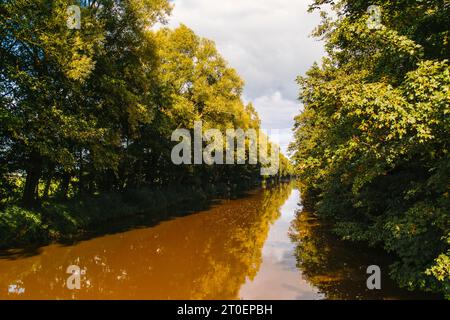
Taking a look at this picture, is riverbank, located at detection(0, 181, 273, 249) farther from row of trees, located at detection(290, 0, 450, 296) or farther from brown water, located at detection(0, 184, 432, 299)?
row of trees, located at detection(290, 0, 450, 296)

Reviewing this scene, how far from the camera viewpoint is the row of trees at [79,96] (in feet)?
48.1

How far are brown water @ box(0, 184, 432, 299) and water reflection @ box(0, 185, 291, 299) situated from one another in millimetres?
28

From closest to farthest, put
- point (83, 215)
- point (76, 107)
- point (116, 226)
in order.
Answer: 1. point (76, 107)
2. point (83, 215)
3. point (116, 226)

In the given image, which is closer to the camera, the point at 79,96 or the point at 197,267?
the point at 197,267

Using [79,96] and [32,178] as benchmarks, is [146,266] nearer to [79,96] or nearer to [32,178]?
[32,178]

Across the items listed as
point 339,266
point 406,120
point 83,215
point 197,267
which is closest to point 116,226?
point 83,215

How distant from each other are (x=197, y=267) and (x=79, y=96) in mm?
11482

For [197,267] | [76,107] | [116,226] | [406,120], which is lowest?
[197,267]

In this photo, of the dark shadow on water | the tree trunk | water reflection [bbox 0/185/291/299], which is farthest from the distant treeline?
water reflection [bbox 0/185/291/299]

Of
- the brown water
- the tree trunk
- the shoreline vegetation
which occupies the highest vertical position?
the tree trunk

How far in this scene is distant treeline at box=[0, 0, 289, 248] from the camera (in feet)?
48.0

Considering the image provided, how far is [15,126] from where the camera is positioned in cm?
1349

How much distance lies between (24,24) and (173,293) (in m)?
12.8

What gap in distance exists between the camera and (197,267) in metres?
12.7
